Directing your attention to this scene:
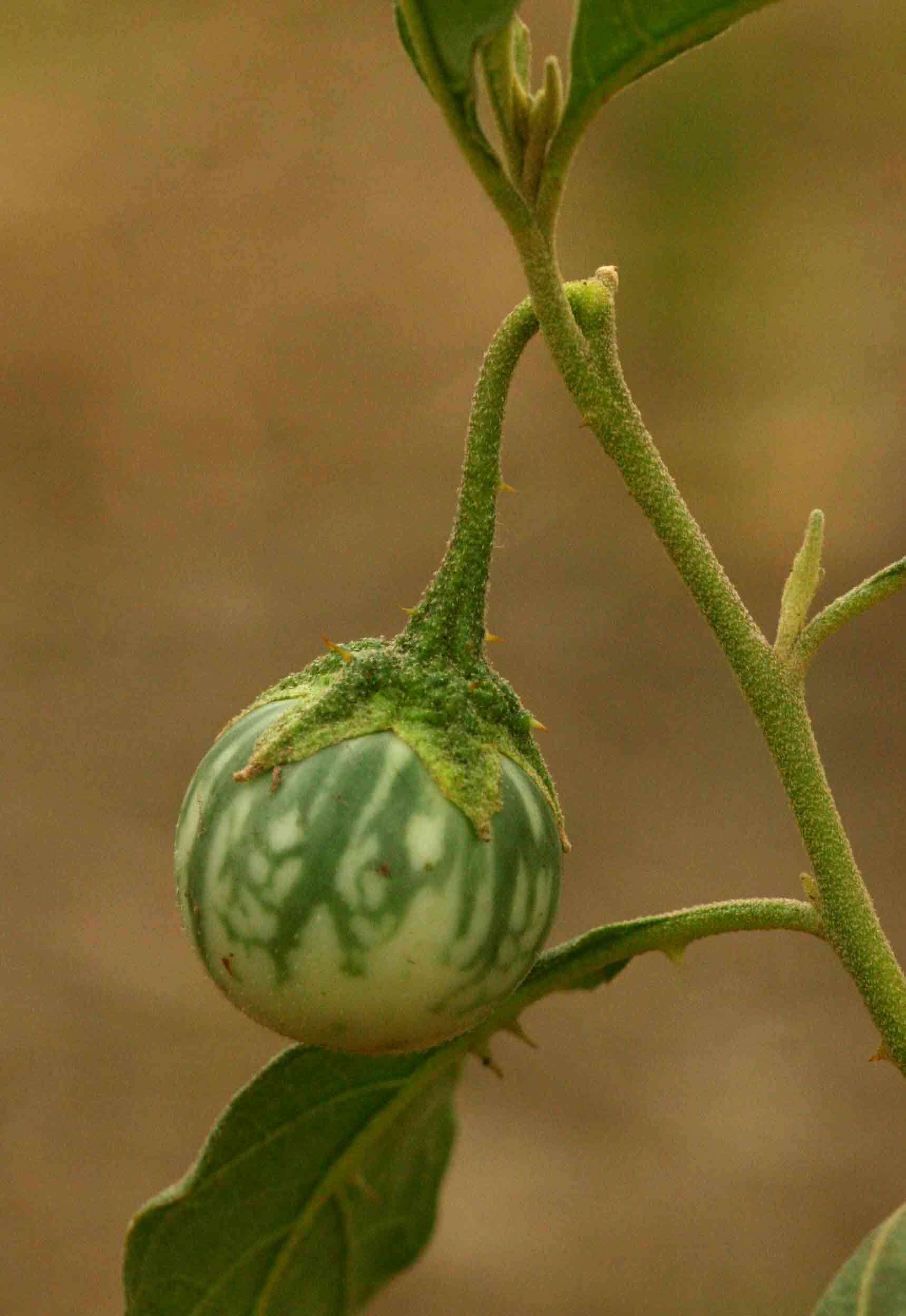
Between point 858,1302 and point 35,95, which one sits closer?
point 858,1302

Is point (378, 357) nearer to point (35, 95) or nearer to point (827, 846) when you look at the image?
point (35, 95)

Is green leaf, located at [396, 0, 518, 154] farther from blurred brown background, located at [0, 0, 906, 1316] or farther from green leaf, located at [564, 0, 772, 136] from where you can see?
blurred brown background, located at [0, 0, 906, 1316]

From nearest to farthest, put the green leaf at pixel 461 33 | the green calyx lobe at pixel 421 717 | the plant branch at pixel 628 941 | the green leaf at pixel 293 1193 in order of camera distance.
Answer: the green leaf at pixel 461 33, the green calyx lobe at pixel 421 717, the plant branch at pixel 628 941, the green leaf at pixel 293 1193

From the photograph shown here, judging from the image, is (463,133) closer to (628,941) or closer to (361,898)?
(361,898)

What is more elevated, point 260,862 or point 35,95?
point 35,95

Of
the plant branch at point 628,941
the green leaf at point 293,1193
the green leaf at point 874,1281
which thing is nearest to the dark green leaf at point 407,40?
the plant branch at point 628,941

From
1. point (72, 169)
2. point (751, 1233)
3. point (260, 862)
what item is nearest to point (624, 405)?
point (260, 862)

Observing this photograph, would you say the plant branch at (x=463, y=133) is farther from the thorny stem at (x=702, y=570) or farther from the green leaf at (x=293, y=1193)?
the green leaf at (x=293, y=1193)
